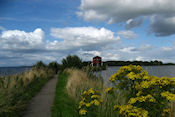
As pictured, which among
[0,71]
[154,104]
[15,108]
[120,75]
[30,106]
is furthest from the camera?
[0,71]

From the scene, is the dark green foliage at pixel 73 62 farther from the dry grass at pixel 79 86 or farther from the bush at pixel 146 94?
the bush at pixel 146 94

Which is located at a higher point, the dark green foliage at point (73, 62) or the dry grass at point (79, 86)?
the dark green foliage at point (73, 62)

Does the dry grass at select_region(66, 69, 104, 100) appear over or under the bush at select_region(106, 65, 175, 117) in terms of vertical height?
under

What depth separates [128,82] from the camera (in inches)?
170

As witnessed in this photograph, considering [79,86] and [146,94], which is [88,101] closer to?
[146,94]

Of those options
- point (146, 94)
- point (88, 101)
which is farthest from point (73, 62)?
point (146, 94)

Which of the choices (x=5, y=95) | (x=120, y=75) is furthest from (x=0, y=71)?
(x=120, y=75)

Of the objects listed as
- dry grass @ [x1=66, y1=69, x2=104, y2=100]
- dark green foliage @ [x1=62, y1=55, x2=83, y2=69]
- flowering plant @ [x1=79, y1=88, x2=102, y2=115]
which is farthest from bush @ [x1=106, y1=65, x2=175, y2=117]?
dark green foliage @ [x1=62, y1=55, x2=83, y2=69]

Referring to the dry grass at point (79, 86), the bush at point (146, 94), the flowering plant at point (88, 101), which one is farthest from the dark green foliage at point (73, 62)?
the bush at point (146, 94)

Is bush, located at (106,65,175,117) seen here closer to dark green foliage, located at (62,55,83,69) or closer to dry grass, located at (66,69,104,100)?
dry grass, located at (66,69,104,100)

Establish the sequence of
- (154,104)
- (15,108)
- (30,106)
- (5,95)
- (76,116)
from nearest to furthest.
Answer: (154,104) < (76,116) < (15,108) < (5,95) < (30,106)

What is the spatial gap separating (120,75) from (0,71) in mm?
9459

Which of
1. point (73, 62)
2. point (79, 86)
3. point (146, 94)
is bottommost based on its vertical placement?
point (79, 86)

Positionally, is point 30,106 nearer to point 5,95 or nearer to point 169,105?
point 5,95
